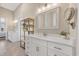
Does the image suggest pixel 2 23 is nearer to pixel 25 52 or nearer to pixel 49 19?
pixel 25 52

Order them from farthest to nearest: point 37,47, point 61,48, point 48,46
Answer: point 37,47
point 48,46
point 61,48

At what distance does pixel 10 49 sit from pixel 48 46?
63 centimetres

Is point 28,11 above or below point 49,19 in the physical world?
above

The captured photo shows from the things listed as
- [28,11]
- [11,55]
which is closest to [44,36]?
[28,11]

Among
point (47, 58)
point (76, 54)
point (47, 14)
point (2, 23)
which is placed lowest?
point (47, 58)

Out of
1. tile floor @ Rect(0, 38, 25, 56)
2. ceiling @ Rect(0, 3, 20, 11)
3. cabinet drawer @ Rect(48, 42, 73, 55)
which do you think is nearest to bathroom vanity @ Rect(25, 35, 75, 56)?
cabinet drawer @ Rect(48, 42, 73, 55)

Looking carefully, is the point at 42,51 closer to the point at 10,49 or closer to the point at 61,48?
the point at 61,48

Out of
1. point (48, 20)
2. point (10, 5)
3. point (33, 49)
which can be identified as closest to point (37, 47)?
point (33, 49)

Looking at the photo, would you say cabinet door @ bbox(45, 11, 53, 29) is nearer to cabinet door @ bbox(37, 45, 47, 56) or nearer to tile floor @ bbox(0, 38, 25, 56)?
cabinet door @ bbox(37, 45, 47, 56)

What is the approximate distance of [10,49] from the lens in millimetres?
1533

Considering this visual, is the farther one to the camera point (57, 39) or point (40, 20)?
point (40, 20)

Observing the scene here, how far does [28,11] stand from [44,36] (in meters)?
0.50

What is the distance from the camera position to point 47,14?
5.38 feet

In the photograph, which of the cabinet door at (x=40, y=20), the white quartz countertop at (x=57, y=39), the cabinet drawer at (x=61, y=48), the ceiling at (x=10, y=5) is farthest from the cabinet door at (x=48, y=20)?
the ceiling at (x=10, y=5)
